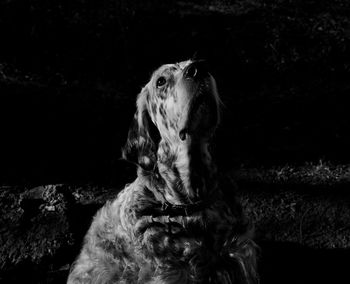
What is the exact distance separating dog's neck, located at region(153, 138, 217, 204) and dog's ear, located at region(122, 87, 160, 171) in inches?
2.7

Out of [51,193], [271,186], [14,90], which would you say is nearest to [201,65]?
[51,193]

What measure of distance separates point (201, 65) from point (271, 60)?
439 cm

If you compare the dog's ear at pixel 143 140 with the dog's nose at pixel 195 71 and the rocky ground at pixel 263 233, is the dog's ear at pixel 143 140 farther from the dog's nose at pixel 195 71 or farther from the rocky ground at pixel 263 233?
the rocky ground at pixel 263 233

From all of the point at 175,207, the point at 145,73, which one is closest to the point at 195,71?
the point at 175,207

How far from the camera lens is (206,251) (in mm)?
3510

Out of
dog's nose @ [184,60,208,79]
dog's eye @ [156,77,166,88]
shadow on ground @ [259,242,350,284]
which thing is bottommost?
shadow on ground @ [259,242,350,284]

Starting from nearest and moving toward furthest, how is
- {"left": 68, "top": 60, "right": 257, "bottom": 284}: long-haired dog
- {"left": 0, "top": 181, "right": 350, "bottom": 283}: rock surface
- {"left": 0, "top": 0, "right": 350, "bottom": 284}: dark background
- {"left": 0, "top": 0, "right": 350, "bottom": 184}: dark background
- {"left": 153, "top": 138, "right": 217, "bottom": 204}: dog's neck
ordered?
{"left": 68, "top": 60, "right": 257, "bottom": 284}: long-haired dog → {"left": 153, "top": 138, "right": 217, "bottom": 204}: dog's neck → {"left": 0, "top": 181, "right": 350, "bottom": 283}: rock surface → {"left": 0, "top": 0, "right": 350, "bottom": 284}: dark background → {"left": 0, "top": 0, "right": 350, "bottom": 184}: dark background

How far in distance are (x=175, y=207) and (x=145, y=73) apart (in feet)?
13.7

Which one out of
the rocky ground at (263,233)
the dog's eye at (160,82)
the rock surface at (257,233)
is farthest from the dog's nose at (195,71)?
the rock surface at (257,233)

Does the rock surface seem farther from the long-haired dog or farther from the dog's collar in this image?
the dog's collar

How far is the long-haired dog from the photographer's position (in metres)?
3.45

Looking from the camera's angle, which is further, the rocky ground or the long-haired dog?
the rocky ground

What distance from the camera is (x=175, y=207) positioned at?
3477mm

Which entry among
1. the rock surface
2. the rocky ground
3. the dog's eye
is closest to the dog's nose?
the dog's eye
